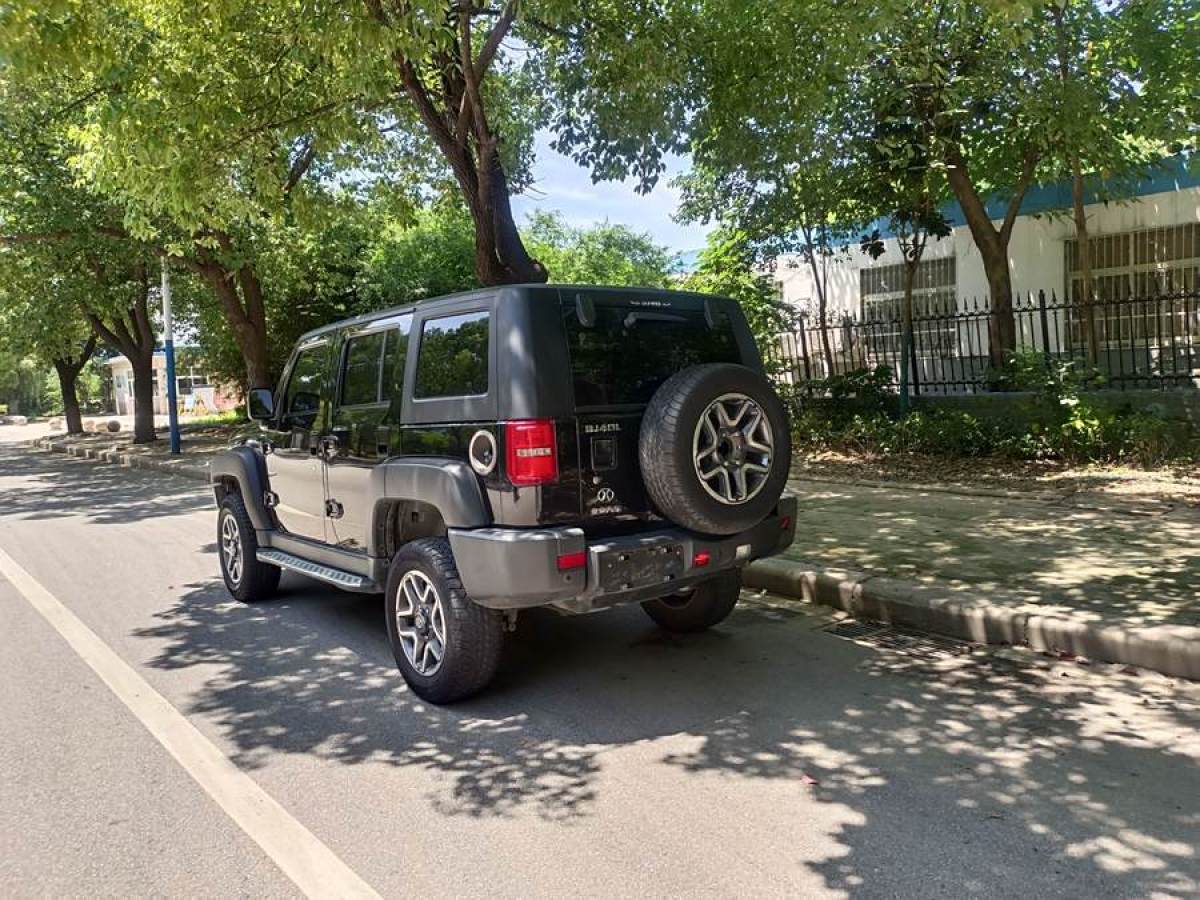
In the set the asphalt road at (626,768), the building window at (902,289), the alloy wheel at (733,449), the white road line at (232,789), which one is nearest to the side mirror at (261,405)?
the asphalt road at (626,768)

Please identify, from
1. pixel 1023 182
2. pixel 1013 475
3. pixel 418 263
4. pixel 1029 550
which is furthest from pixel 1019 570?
pixel 418 263

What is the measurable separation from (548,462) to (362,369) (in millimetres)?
1851

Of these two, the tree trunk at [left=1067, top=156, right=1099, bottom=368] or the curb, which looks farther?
the curb

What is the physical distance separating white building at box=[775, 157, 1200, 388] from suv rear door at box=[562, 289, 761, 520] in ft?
27.0

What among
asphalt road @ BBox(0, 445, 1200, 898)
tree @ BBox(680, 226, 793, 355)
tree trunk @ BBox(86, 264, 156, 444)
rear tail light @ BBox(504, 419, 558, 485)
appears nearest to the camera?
→ asphalt road @ BBox(0, 445, 1200, 898)

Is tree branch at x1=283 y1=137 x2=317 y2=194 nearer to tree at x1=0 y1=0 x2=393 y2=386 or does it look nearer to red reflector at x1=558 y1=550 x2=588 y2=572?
tree at x1=0 y1=0 x2=393 y2=386

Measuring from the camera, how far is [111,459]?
2192cm

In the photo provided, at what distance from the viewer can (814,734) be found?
3924mm

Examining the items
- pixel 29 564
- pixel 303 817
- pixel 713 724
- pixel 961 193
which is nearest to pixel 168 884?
pixel 303 817

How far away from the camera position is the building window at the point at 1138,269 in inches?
544

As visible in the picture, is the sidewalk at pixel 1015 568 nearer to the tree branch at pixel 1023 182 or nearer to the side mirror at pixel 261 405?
the side mirror at pixel 261 405

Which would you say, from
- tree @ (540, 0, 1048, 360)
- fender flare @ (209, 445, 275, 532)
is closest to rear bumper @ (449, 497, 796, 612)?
fender flare @ (209, 445, 275, 532)

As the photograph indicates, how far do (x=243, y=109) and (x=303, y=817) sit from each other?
330 inches

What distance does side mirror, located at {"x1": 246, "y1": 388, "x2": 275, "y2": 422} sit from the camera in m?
6.32
